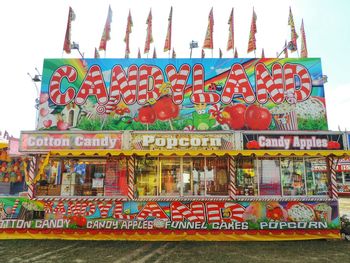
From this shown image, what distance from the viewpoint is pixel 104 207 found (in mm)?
12078

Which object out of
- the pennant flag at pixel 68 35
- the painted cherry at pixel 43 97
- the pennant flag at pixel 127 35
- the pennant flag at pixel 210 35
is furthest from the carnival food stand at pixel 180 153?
the pennant flag at pixel 127 35

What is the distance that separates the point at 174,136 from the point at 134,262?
203 inches

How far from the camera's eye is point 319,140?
12.0m

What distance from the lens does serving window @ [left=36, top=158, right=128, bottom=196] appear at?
12.6 meters

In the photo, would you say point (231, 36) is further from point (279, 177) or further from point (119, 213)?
point (119, 213)

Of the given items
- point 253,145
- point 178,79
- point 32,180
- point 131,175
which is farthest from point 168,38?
point 32,180

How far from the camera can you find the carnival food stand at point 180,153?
38.9ft

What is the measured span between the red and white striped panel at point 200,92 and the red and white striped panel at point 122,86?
2916 mm

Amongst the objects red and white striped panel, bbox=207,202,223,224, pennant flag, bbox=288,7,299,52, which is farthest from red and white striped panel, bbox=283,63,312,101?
red and white striped panel, bbox=207,202,223,224

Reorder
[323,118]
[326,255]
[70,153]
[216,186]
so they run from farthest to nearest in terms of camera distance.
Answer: [323,118], [216,186], [70,153], [326,255]

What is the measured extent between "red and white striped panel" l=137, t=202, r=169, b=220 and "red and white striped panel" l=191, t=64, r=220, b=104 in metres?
5.26

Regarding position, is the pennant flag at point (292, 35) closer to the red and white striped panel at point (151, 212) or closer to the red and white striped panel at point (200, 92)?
the red and white striped panel at point (200, 92)

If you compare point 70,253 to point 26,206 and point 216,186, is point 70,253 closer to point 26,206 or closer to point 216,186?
point 26,206

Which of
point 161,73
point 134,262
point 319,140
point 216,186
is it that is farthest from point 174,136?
point 319,140
